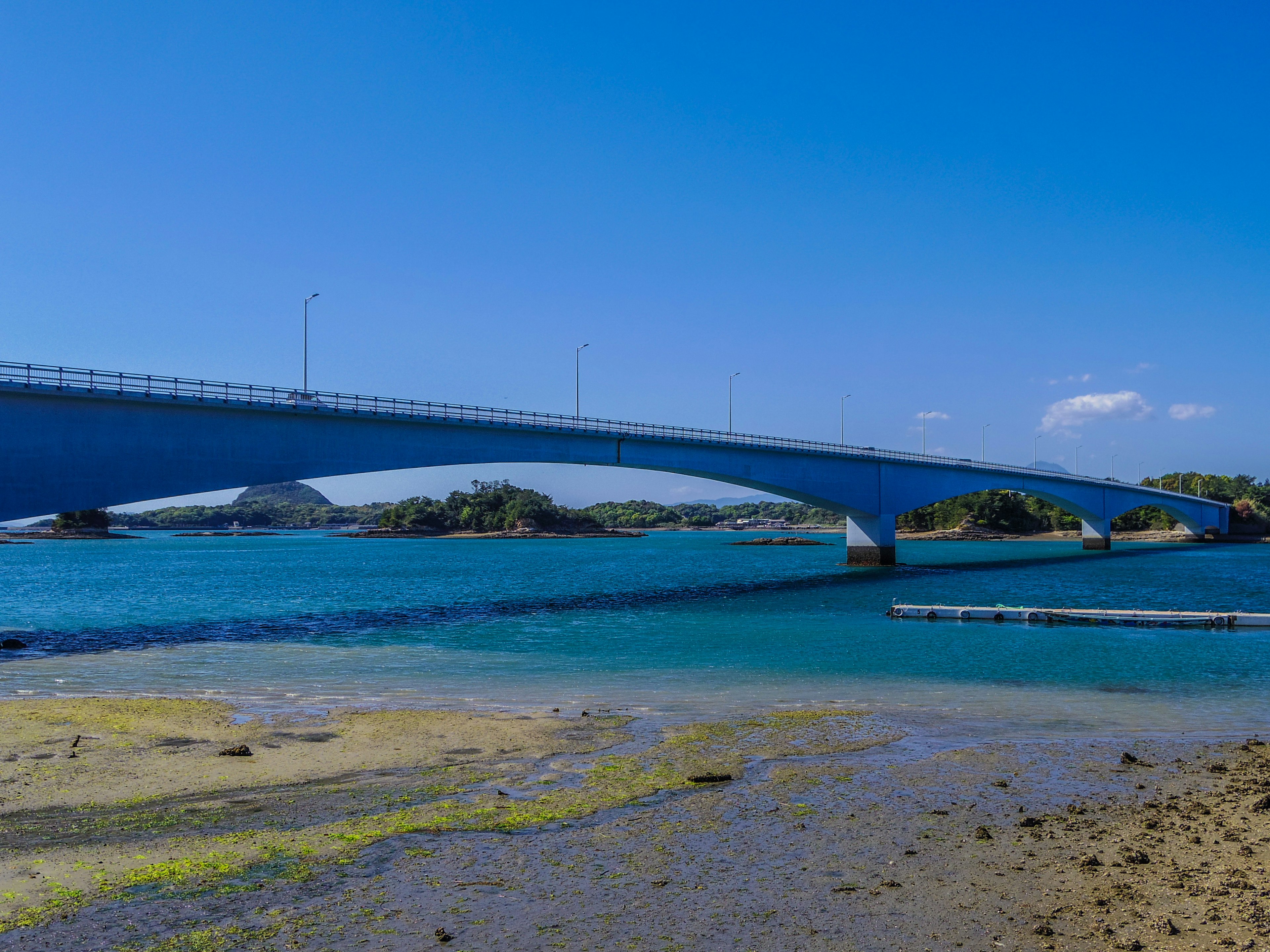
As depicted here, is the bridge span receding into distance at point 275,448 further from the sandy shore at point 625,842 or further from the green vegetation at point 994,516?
the green vegetation at point 994,516

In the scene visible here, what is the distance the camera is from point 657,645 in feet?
102

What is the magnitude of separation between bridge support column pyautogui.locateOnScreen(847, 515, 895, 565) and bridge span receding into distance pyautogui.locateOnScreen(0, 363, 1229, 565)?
14.2 ft

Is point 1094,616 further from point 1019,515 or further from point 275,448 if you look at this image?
point 1019,515

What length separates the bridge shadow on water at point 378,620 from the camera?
32188 mm

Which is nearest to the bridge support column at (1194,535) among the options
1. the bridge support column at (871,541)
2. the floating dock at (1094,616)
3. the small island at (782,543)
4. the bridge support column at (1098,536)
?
the bridge support column at (1098,536)

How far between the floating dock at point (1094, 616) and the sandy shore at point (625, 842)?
2394 centimetres

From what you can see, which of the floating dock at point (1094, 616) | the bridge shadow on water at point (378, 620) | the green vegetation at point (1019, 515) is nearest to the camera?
the bridge shadow on water at point (378, 620)

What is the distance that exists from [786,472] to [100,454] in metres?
50.9

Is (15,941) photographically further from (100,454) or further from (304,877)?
(100,454)

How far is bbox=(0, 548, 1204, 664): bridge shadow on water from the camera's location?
1267 inches

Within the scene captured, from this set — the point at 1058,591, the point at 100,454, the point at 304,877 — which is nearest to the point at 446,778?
the point at 304,877

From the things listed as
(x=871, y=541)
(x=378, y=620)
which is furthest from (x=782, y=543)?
A: (x=378, y=620)

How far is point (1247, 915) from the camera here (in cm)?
799

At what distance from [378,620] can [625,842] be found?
32140mm
